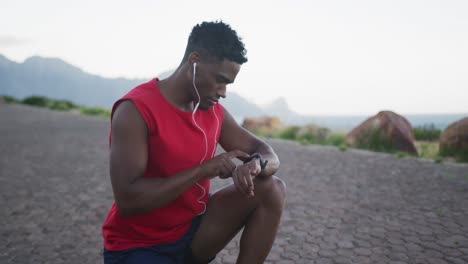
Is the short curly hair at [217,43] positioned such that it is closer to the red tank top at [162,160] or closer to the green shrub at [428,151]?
the red tank top at [162,160]

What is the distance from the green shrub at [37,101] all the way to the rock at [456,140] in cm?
1936

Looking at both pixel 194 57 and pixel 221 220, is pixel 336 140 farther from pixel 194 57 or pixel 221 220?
pixel 194 57

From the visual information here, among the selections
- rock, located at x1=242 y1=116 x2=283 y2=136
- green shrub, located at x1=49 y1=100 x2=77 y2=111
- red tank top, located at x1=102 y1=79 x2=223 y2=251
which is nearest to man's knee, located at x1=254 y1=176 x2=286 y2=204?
red tank top, located at x1=102 y1=79 x2=223 y2=251

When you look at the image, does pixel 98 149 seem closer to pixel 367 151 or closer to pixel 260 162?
pixel 367 151

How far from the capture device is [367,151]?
8.59 m

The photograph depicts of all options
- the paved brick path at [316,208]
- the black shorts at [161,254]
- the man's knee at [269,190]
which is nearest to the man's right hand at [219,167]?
the man's knee at [269,190]

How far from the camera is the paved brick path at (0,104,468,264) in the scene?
10.7 ft

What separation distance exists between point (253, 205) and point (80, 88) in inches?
8481

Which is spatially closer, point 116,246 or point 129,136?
point 129,136

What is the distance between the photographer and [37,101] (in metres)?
20.9

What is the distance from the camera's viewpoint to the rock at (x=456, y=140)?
8016mm

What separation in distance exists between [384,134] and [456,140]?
1552 mm

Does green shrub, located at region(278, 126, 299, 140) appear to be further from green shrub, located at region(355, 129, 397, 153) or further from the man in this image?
the man

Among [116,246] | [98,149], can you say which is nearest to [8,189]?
[98,149]
